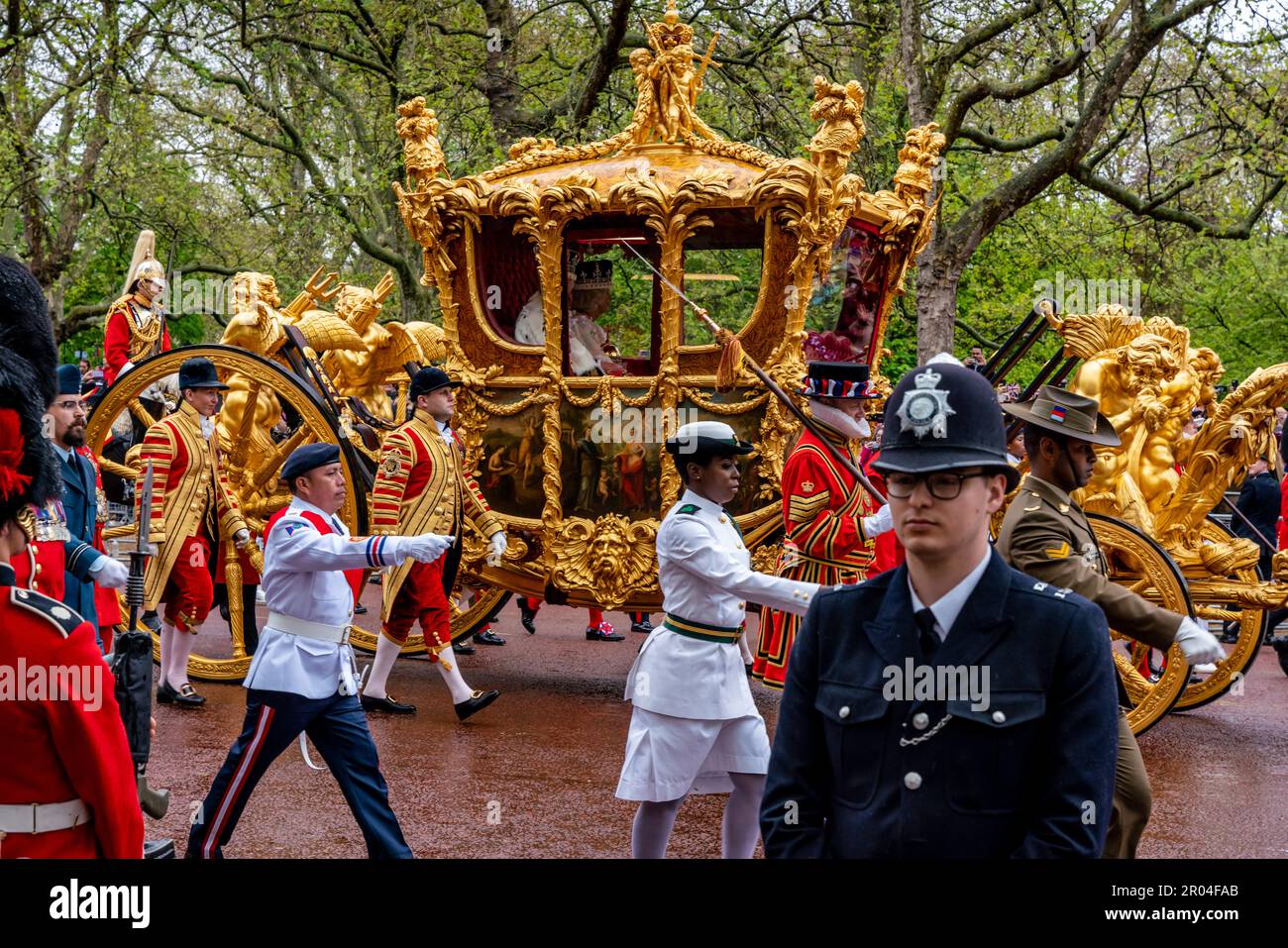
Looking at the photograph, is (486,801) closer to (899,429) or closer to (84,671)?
(84,671)

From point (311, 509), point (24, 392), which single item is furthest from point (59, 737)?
point (311, 509)

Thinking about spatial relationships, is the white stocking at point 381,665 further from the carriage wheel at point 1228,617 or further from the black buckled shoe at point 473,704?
the carriage wheel at point 1228,617

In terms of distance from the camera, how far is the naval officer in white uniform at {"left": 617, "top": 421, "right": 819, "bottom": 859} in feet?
16.3

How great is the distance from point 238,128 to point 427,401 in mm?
10286

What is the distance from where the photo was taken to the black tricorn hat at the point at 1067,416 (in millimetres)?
4535

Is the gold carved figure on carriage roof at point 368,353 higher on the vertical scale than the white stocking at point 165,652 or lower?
higher

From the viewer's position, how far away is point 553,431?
932 centimetres

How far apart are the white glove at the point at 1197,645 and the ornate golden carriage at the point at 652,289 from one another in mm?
5146

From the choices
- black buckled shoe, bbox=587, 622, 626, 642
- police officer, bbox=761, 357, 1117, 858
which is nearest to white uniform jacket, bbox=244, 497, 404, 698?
police officer, bbox=761, 357, 1117, 858

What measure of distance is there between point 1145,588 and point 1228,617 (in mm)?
1253

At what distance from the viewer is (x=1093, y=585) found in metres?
4.18

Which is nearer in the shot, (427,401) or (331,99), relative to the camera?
(427,401)

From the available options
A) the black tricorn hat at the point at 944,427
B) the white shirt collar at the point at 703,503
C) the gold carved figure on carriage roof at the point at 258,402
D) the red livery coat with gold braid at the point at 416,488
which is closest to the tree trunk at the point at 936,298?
the gold carved figure on carriage roof at the point at 258,402
